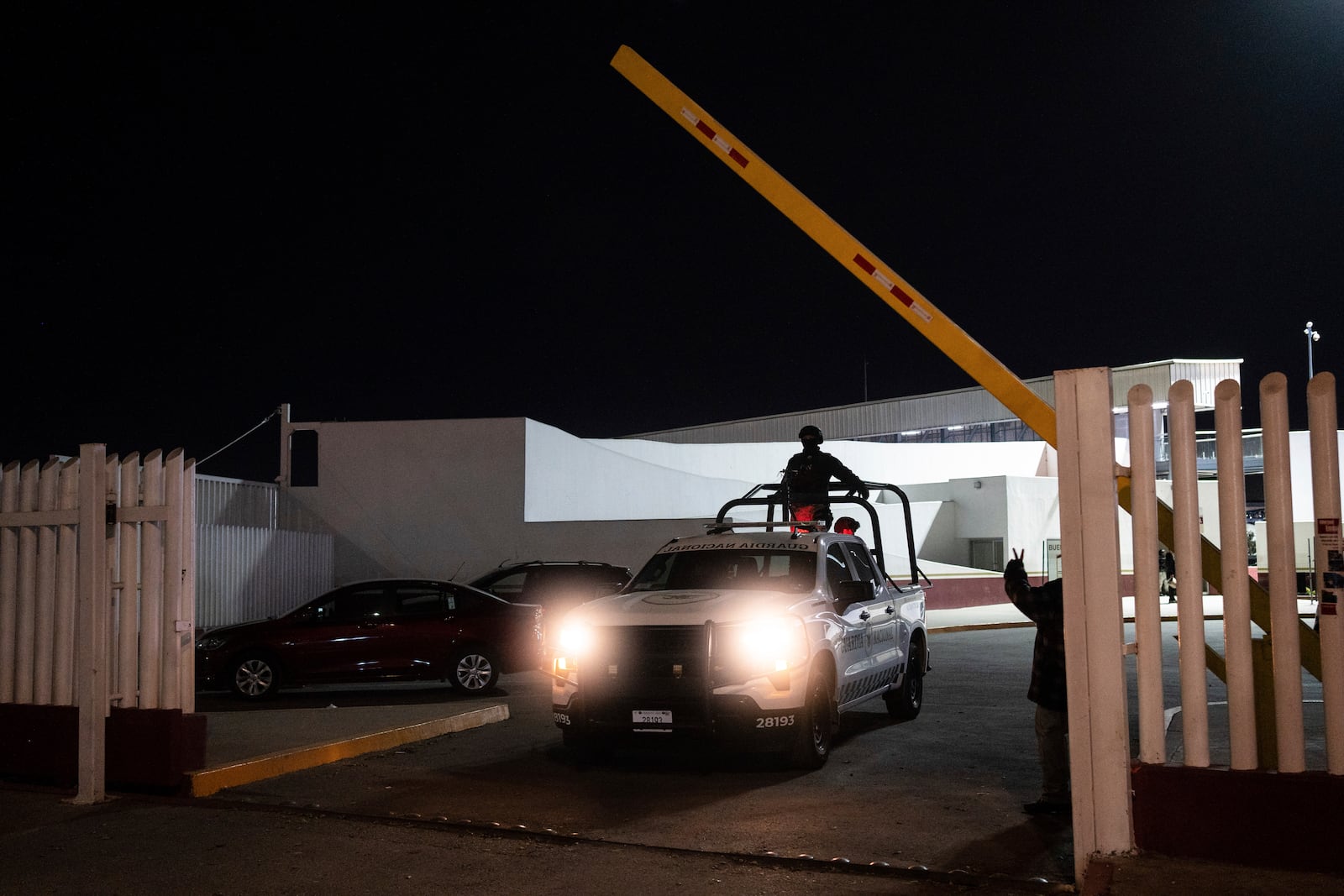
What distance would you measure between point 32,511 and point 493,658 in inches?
286

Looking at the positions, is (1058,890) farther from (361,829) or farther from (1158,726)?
(361,829)

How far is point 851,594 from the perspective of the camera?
994cm

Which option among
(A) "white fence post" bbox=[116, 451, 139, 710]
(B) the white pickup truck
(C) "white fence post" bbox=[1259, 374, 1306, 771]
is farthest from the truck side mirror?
(A) "white fence post" bbox=[116, 451, 139, 710]

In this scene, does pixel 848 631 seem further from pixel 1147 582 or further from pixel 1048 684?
pixel 1147 582

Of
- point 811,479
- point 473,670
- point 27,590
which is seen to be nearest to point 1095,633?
point 27,590

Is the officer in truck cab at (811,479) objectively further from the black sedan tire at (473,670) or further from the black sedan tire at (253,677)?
the black sedan tire at (253,677)

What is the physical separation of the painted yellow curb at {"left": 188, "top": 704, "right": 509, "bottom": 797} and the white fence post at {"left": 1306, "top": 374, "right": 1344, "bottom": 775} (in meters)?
6.77

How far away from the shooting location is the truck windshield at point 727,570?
10.0 meters

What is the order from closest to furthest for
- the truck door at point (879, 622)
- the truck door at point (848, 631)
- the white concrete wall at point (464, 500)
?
1. the truck door at point (848, 631)
2. the truck door at point (879, 622)
3. the white concrete wall at point (464, 500)

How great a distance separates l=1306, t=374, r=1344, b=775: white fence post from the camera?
4.89 m

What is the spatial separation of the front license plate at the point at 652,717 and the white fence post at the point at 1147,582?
12.9 ft

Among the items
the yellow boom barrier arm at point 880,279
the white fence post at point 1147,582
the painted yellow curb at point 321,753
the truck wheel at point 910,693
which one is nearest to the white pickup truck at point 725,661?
the truck wheel at point 910,693

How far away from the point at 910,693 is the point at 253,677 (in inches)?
305

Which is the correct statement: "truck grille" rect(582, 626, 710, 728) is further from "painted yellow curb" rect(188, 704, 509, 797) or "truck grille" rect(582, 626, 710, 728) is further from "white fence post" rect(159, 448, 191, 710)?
"white fence post" rect(159, 448, 191, 710)
